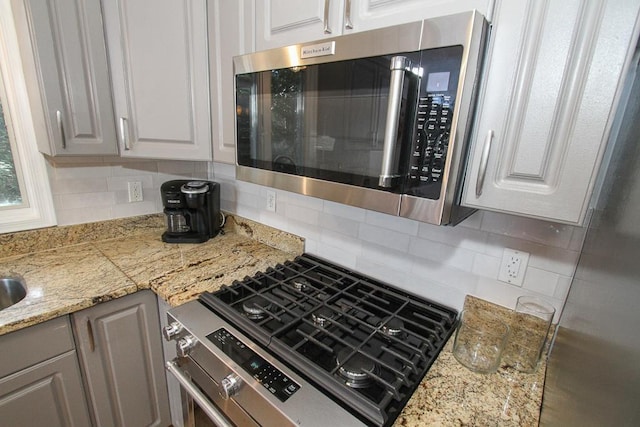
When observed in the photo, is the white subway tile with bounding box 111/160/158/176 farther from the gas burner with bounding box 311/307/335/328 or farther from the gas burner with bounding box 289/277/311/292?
the gas burner with bounding box 311/307/335/328

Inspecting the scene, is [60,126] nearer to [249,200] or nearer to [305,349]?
[249,200]

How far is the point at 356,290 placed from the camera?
1116mm

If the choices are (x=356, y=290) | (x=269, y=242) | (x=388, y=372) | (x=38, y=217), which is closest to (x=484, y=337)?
(x=388, y=372)

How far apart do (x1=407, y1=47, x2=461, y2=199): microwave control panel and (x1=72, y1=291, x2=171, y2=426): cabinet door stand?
1.14m

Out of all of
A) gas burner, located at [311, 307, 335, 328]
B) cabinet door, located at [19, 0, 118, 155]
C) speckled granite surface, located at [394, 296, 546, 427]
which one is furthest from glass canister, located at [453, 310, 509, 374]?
cabinet door, located at [19, 0, 118, 155]

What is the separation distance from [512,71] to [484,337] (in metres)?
0.70

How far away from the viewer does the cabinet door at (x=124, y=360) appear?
1.09 metres

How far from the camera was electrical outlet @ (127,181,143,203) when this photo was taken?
1588mm

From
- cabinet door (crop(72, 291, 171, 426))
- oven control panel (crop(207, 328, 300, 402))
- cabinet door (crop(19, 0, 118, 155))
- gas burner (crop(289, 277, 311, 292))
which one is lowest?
cabinet door (crop(72, 291, 171, 426))

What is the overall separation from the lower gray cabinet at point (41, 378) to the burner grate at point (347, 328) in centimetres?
51

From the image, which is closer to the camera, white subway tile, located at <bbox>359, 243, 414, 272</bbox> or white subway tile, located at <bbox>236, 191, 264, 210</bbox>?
white subway tile, located at <bbox>359, 243, 414, 272</bbox>

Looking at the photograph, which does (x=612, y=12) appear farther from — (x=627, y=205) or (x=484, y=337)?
(x=484, y=337)

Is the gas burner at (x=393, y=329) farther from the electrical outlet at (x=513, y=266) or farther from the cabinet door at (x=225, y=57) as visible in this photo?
the cabinet door at (x=225, y=57)

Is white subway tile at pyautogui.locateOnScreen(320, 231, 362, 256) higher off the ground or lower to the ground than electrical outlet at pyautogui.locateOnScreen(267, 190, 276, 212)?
lower
